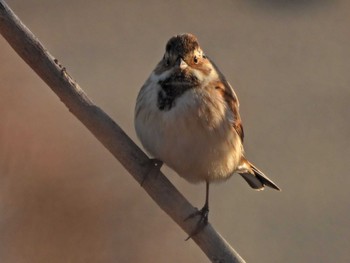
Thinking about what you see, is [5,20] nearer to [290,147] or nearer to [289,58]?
[290,147]

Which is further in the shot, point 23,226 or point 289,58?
point 289,58

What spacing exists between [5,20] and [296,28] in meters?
5.64

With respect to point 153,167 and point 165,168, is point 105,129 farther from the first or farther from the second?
point 165,168

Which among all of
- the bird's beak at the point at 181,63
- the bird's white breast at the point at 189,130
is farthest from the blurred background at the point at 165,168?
the bird's beak at the point at 181,63

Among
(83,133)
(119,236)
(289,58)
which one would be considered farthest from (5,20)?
(289,58)

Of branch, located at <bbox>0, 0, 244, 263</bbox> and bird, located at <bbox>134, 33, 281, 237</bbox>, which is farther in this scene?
bird, located at <bbox>134, 33, 281, 237</bbox>

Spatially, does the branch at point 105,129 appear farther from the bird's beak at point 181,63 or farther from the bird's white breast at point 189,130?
the bird's beak at point 181,63

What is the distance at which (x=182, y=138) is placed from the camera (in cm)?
259

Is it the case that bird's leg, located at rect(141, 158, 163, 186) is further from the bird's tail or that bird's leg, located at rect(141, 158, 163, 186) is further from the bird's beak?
the bird's tail

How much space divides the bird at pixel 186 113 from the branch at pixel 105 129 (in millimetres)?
227

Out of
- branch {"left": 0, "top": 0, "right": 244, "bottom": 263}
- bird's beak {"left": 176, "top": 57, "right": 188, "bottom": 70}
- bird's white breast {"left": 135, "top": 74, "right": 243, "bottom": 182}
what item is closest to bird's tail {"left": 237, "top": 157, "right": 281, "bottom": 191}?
bird's white breast {"left": 135, "top": 74, "right": 243, "bottom": 182}

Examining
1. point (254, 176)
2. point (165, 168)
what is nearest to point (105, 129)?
point (254, 176)

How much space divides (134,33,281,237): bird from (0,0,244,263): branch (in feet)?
0.74

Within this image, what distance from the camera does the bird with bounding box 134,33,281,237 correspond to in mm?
2582
